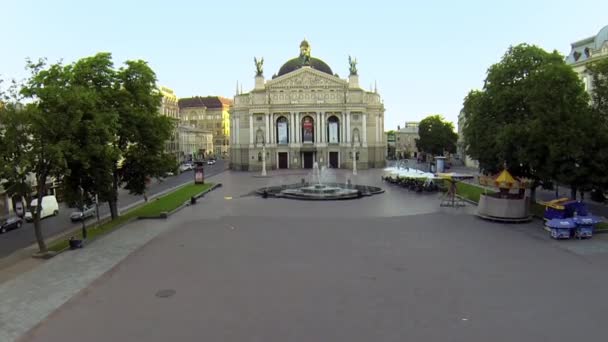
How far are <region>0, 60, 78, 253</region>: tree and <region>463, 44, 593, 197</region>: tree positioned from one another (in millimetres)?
26362

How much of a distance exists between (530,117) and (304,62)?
7668cm

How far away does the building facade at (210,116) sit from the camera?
15988cm

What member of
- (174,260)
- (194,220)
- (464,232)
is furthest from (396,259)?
(194,220)

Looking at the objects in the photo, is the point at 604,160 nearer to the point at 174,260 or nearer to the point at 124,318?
the point at 174,260

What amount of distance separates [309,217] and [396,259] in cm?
1225

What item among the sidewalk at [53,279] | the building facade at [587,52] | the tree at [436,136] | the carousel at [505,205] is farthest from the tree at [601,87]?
the tree at [436,136]

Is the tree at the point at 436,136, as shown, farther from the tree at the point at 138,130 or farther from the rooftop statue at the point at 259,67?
the tree at the point at 138,130

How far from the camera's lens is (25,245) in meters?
27.4

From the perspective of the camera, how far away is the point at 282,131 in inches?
3743

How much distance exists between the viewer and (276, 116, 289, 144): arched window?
94875 mm

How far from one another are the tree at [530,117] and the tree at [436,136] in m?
77.1

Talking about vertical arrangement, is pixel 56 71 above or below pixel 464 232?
above

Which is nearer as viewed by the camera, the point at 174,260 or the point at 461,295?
the point at 461,295

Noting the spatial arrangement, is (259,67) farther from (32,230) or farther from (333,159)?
(32,230)
